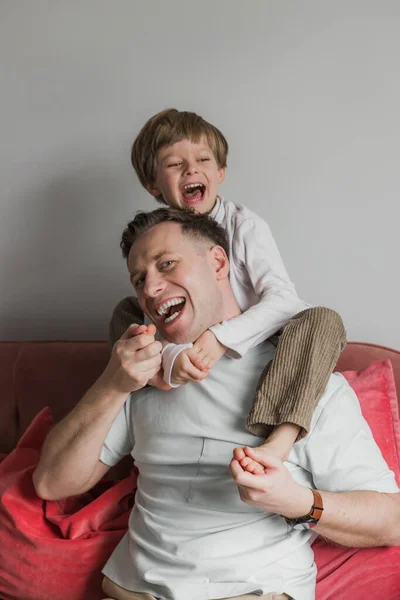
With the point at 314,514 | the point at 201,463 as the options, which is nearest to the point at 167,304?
the point at 201,463

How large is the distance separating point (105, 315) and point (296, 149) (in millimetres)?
891

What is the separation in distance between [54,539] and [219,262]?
0.80m

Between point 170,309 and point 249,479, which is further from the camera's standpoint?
point 170,309

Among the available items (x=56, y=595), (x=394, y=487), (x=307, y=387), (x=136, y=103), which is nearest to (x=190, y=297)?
(x=307, y=387)

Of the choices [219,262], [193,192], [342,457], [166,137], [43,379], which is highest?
[166,137]

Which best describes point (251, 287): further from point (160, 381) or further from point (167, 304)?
point (160, 381)

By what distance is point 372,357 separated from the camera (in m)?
2.00

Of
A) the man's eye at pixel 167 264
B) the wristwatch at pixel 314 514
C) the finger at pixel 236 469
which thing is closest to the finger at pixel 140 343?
the man's eye at pixel 167 264

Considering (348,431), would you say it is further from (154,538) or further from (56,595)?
(56,595)

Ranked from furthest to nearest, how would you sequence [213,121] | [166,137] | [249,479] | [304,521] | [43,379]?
[213,121] → [43,379] → [166,137] → [304,521] → [249,479]

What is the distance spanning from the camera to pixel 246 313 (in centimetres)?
167

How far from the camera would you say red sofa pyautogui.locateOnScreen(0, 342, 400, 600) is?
1.60 meters

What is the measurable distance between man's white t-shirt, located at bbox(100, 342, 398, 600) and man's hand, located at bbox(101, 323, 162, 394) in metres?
0.16

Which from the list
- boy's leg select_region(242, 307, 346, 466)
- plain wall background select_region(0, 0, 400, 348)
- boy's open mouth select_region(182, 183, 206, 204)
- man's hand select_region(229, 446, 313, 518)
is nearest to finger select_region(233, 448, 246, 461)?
man's hand select_region(229, 446, 313, 518)
